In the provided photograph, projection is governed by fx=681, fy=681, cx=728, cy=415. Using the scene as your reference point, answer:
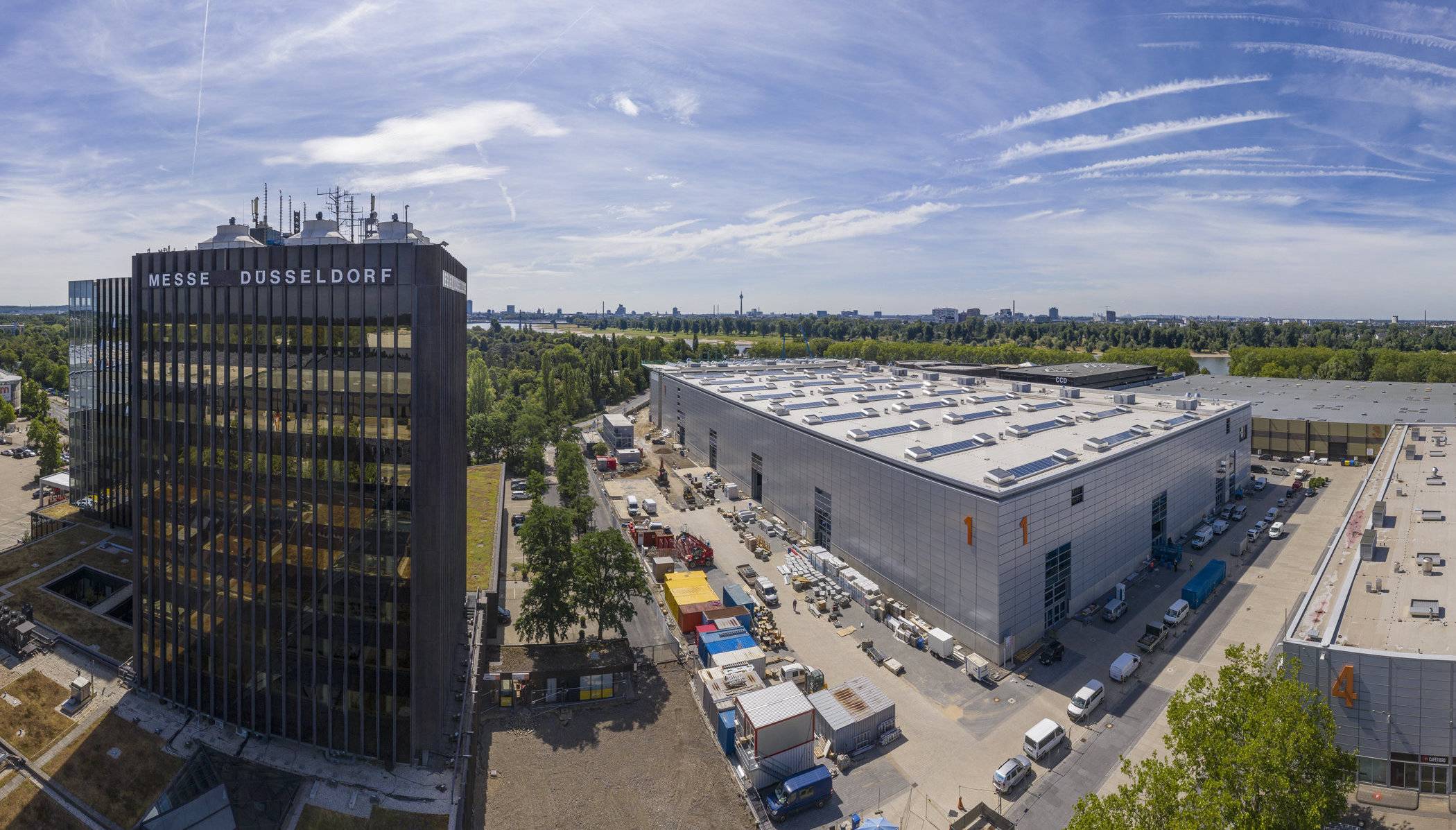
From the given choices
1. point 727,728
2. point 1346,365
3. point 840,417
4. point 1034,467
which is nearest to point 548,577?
point 727,728

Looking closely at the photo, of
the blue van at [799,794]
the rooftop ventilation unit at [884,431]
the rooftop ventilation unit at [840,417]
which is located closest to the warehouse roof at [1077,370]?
the rooftop ventilation unit at [840,417]

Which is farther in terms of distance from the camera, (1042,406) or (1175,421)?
(1042,406)

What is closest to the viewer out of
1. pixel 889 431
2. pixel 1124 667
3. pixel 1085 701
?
pixel 1085 701

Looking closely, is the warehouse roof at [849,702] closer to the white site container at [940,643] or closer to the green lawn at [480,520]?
the white site container at [940,643]

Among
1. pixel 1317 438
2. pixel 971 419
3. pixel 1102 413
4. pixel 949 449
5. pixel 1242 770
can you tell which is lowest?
pixel 1242 770

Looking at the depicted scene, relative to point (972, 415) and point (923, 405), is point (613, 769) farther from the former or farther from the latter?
point (923, 405)

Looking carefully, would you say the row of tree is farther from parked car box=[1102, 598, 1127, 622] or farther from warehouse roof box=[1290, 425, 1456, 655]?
parked car box=[1102, 598, 1127, 622]
